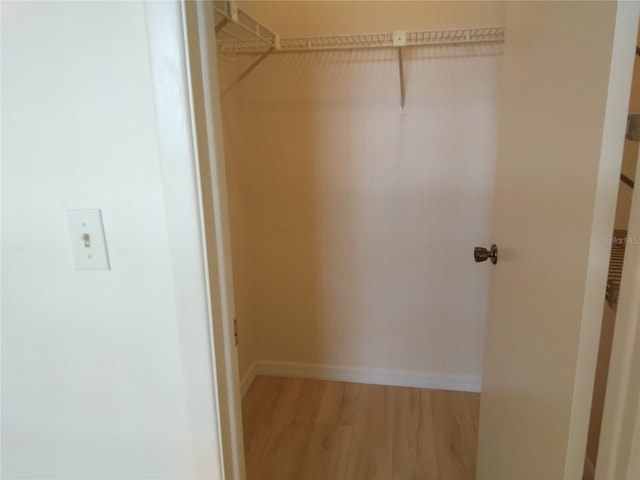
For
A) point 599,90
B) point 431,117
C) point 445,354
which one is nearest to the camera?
point 599,90

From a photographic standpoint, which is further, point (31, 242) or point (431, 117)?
point (431, 117)

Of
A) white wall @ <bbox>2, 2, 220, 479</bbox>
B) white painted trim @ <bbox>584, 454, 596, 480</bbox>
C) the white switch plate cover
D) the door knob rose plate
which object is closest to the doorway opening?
white painted trim @ <bbox>584, 454, 596, 480</bbox>

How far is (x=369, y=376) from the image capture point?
2.40 metres

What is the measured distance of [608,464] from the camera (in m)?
0.71

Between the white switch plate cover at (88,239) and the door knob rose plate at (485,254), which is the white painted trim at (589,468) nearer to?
the door knob rose plate at (485,254)

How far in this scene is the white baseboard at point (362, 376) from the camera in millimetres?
2311

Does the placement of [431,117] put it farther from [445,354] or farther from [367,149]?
[445,354]

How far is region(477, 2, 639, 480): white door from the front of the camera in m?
0.68

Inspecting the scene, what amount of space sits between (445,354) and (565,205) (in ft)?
5.43

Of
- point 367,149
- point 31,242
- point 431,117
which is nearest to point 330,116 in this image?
point 367,149

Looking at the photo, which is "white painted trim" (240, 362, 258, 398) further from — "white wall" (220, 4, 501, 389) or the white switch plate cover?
the white switch plate cover

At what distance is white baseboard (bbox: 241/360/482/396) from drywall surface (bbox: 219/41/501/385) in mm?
37

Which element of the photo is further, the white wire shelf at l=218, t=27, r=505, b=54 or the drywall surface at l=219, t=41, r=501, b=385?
the drywall surface at l=219, t=41, r=501, b=385

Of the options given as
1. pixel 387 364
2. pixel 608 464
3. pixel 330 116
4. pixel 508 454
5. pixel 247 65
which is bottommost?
pixel 387 364
